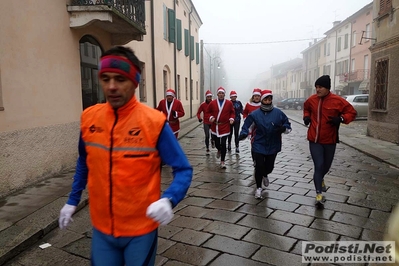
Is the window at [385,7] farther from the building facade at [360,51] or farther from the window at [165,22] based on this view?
the building facade at [360,51]

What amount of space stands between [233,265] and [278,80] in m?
81.5

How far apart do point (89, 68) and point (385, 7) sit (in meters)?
10.4

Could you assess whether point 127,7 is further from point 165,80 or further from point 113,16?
point 165,80

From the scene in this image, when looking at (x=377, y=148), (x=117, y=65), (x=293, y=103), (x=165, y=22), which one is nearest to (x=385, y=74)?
(x=377, y=148)

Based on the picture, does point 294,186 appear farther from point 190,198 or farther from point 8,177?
point 8,177

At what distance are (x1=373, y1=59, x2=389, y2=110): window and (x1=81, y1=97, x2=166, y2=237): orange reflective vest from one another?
11699 millimetres

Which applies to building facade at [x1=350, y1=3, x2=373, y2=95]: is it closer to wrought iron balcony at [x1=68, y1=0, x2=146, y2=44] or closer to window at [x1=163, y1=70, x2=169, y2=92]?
window at [x1=163, y1=70, x2=169, y2=92]

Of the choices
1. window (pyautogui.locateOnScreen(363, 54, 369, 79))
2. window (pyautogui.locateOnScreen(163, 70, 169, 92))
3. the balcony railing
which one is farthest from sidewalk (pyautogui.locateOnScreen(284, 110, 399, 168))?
window (pyautogui.locateOnScreen(363, 54, 369, 79))

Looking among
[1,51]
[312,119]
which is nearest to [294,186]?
[312,119]

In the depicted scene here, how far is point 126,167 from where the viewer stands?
1.74m

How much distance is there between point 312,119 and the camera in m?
4.77

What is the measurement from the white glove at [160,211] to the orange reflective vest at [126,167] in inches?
5.4

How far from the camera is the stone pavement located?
10.8 ft

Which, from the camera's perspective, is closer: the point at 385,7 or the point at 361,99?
the point at 385,7
